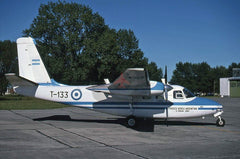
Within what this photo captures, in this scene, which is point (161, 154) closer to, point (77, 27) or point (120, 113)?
point (120, 113)

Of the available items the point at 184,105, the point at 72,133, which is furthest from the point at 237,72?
the point at 72,133

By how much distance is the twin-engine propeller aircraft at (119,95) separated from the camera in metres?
14.1

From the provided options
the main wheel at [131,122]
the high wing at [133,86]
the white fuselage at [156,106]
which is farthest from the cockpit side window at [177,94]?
the main wheel at [131,122]

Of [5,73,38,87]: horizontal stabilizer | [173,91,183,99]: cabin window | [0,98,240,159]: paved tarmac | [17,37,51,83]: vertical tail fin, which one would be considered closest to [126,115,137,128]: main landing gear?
[0,98,240,159]: paved tarmac

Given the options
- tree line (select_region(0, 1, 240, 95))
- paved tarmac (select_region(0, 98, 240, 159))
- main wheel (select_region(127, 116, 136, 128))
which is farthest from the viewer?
tree line (select_region(0, 1, 240, 95))

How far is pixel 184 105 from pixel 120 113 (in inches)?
148

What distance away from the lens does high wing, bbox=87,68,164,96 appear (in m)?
Result: 12.2

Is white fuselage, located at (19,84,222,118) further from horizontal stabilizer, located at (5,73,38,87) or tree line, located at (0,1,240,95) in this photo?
tree line, located at (0,1,240,95)

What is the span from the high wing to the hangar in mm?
Result: 79789

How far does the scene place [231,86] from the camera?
87500mm

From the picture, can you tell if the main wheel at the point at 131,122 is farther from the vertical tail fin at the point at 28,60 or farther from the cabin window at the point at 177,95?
the vertical tail fin at the point at 28,60

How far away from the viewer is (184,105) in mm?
14867

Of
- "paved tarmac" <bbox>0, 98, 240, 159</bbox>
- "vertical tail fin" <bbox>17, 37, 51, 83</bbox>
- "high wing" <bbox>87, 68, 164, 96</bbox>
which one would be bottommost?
"paved tarmac" <bbox>0, 98, 240, 159</bbox>

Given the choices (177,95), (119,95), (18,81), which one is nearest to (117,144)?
(119,95)
